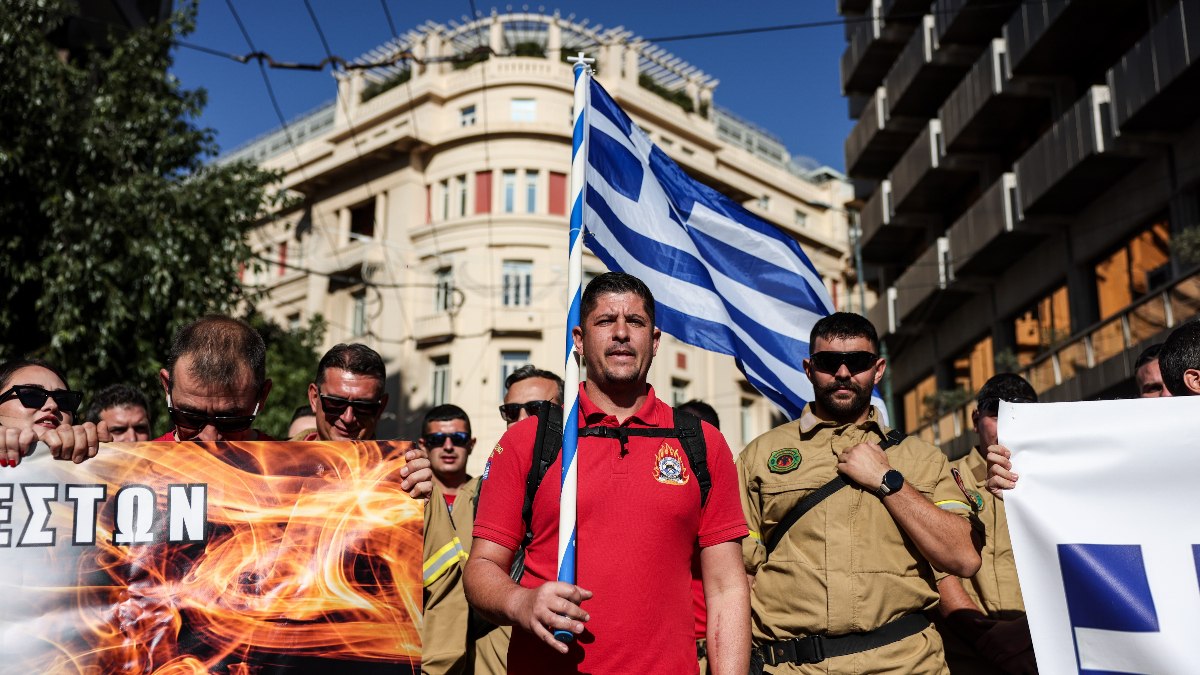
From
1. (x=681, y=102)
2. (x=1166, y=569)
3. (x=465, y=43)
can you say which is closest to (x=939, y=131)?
(x=681, y=102)

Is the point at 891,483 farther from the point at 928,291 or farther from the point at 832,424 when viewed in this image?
the point at 928,291

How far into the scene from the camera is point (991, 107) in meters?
22.0

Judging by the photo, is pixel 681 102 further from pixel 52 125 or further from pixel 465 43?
pixel 52 125

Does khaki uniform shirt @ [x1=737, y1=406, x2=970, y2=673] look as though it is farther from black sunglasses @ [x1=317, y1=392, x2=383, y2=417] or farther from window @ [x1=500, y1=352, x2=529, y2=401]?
window @ [x1=500, y1=352, x2=529, y2=401]

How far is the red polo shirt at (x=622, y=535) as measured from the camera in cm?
310

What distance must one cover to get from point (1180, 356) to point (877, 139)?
2519 cm

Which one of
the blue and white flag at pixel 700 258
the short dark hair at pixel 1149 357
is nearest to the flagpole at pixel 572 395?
the blue and white flag at pixel 700 258

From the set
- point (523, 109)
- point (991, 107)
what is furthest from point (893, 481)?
point (523, 109)

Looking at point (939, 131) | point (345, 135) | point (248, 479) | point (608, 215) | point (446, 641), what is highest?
point (345, 135)

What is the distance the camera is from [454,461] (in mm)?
6371

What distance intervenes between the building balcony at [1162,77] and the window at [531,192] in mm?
20692

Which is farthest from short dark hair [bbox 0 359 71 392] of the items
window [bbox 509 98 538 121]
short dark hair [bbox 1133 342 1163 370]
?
window [bbox 509 98 538 121]

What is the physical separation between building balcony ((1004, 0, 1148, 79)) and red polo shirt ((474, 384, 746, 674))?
1772 centimetres

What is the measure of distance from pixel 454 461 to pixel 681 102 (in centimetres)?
3619
